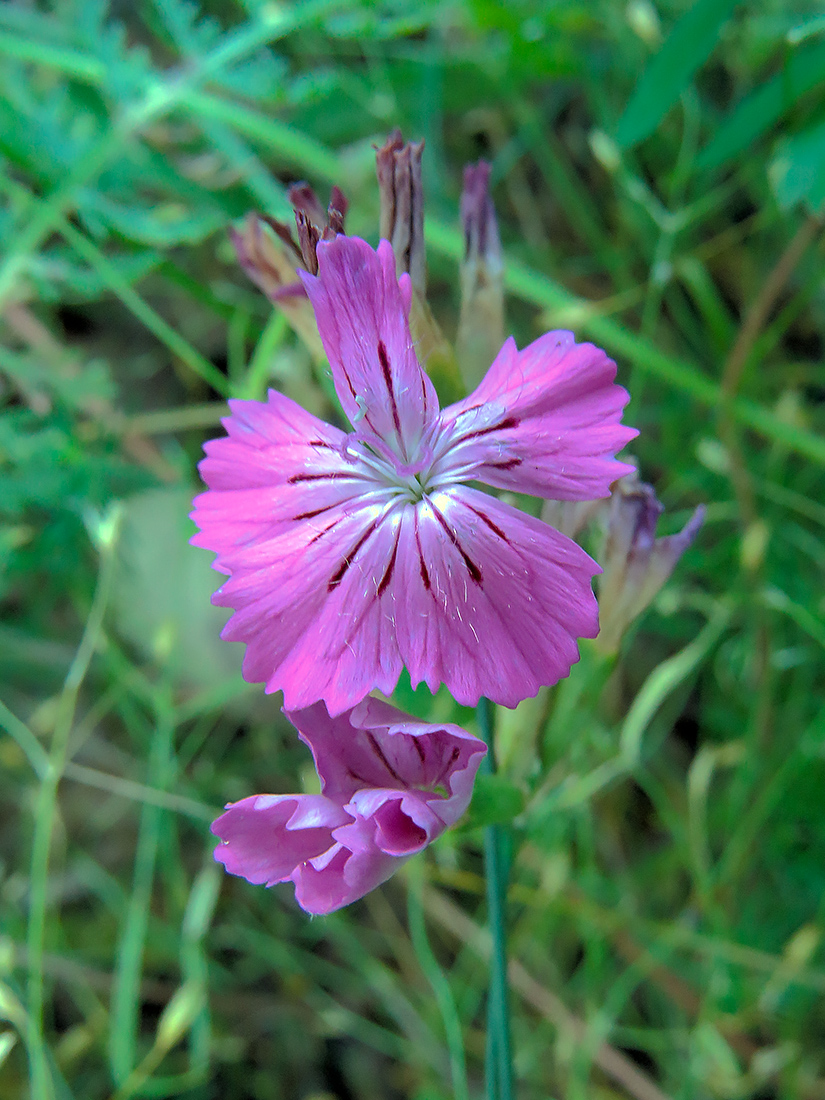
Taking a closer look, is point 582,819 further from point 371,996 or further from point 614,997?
point 371,996

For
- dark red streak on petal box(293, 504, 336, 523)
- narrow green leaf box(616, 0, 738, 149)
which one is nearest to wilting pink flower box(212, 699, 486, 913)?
dark red streak on petal box(293, 504, 336, 523)

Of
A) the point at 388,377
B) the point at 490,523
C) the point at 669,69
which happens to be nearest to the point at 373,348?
the point at 388,377

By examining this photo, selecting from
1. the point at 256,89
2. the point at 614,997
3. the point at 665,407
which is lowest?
the point at 614,997

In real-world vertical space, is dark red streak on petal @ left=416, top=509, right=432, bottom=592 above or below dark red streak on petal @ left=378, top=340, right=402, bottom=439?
below

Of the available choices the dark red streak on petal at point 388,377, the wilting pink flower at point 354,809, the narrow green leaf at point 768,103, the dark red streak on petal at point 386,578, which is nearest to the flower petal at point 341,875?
the wilting pink flower at point 354,809

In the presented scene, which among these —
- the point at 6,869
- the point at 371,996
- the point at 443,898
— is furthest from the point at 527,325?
the point at 6,869

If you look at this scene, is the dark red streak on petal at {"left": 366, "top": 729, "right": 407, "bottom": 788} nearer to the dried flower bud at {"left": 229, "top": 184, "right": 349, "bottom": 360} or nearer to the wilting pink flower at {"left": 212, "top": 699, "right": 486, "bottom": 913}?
the wilting pink flower at {"left": 212, "top": 699, "right": 486, "bottom": 913}
